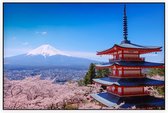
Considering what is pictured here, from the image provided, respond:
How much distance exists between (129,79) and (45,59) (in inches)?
93.1

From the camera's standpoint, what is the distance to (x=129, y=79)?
245 inches

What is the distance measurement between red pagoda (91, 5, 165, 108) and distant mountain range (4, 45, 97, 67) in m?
1.26

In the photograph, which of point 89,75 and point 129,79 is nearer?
point 129,79

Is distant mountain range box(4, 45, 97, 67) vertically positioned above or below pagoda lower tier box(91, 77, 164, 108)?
above

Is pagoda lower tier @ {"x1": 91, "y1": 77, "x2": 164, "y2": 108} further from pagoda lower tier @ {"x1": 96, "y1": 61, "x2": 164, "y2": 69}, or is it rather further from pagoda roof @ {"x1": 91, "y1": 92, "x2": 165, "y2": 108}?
pagoda lower tier @ {"x1": 96, "y1": 61, "x2": 164, "y2": 69}

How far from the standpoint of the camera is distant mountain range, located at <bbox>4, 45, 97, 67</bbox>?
6852 mm

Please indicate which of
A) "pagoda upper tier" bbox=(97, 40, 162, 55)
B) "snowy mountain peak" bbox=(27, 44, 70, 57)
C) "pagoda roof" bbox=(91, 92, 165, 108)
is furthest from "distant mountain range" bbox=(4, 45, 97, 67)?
"pagoda roof" bbox=(91, 92, 165, 108)

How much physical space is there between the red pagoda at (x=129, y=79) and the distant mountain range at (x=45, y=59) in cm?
126

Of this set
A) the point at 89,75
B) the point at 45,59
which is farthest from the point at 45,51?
the point at 89,75

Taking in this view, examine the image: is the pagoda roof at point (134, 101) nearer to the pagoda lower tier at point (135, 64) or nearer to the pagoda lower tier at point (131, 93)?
the pagoda lower tier at point (131, 93)

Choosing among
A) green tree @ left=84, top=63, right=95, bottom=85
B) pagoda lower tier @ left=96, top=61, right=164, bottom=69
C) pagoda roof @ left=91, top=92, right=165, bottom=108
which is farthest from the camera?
green tree @ left=84, top=63, right=95, bottom=85

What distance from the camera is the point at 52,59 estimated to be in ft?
25.0

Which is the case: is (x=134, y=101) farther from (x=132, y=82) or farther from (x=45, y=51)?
(x=45, y=51)

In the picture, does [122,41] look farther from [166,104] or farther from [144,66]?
[166,104]
